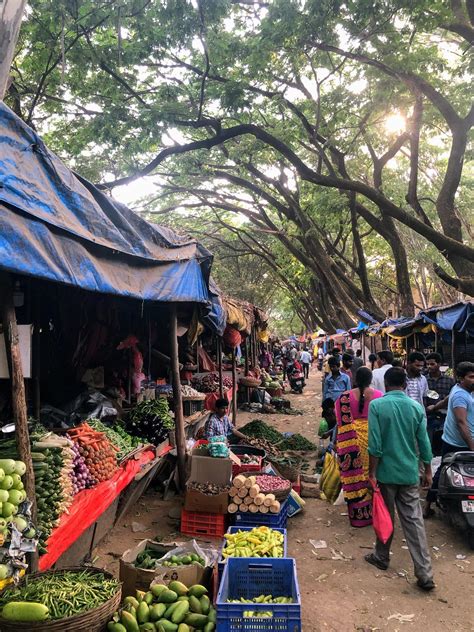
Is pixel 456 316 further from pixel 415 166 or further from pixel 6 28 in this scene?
pixel 6 28

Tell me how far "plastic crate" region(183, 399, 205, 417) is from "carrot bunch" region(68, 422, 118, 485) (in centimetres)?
457

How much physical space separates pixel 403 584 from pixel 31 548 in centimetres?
363

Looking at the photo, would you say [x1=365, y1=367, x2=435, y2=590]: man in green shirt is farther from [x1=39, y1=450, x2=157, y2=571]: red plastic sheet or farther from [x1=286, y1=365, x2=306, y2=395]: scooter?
[x1=286, y1=365, x2=306, y2=395]: scooter

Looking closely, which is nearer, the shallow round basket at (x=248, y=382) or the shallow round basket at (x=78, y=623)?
the shallow round basket at (x=78, y=623)

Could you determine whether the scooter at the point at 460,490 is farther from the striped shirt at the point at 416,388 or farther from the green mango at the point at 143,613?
the green mango at the point at 143,613

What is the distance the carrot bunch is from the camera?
16.2 feet

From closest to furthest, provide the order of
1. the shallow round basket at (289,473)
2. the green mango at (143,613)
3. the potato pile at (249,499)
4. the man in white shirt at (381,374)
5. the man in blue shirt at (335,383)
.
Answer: the green mango at (143,613) < the potato pile at (249,499) < the shallow round basket at (289,473) < the man in white shirt at (381,374) < the man in blue shirt at (335,383)

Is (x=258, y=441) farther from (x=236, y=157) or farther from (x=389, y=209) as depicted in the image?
(x=236, y=157)

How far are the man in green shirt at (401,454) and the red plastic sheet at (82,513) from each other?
8.91 feet

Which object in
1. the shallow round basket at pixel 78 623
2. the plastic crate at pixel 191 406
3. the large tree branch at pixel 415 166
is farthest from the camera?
the large tree branch at pixel 415 166

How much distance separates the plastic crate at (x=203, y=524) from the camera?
5977 mm

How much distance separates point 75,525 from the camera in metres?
4.27

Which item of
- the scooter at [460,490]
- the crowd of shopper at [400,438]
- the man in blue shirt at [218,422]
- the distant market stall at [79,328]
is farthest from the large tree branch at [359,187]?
the man in blue shirt at [218,422]

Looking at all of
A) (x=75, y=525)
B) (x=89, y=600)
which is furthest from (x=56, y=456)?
(x=89, y=600)
